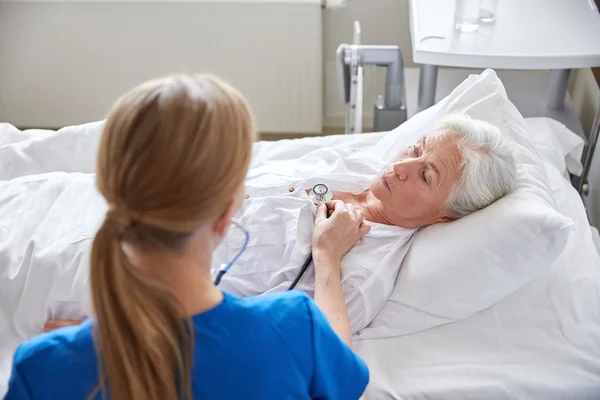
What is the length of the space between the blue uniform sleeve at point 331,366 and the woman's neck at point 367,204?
547mm

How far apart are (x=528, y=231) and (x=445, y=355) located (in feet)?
1.01

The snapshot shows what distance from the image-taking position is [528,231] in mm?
1303

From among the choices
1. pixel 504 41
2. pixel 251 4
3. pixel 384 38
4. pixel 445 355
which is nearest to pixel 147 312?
pixel 445 355

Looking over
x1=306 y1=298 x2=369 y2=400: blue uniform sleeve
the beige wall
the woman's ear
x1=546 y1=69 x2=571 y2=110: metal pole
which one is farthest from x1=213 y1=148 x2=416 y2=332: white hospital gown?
x1=546 y1=69 x2=571 y2=110: metal pole

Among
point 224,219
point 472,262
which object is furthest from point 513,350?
point 224,219

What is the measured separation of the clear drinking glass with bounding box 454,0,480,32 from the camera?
192 centimetres

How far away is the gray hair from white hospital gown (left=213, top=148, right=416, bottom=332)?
0.47ft

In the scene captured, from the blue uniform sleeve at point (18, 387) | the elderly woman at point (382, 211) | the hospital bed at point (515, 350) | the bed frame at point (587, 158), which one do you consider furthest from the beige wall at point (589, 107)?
the blue uniform sleeve at point (18, 387)

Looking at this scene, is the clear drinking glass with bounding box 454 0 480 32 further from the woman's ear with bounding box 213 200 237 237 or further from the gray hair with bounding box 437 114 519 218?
the woman's ear with bounding box 213 200 237 237

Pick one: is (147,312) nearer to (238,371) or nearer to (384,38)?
(238,371)

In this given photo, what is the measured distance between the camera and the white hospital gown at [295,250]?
1344 millimetres

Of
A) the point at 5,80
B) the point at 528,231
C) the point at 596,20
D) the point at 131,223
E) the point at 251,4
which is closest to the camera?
the point at 131,223

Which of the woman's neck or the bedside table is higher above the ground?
the bedside table

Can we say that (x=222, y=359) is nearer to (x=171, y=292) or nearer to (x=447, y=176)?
(x=171, y=292)
